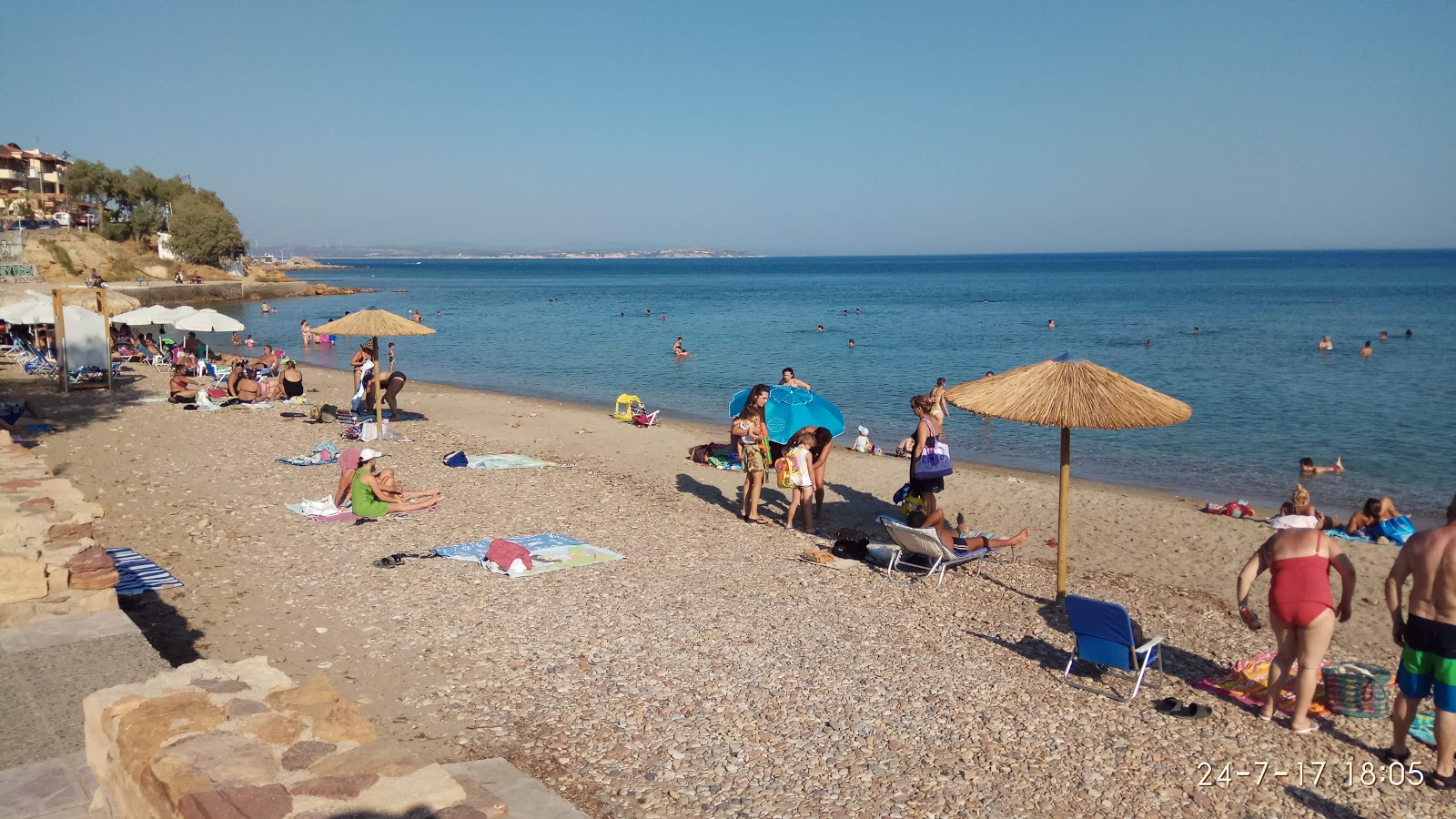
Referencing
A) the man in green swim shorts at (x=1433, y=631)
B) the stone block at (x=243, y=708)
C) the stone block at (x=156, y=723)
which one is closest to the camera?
the stone block at (x=156, y=723)

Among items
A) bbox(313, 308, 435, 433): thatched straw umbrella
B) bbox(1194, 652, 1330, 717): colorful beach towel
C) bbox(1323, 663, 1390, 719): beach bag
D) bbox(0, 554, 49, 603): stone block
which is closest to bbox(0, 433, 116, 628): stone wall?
bbox(0, 554, 49, 603): stone block

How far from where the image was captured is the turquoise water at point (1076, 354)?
18469 mm

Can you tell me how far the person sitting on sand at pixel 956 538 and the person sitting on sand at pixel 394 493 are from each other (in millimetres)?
Result: 5412

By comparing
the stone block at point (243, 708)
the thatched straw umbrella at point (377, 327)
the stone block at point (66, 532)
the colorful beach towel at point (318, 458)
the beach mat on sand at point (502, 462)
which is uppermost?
the thatched straw umbrella at point (377, 327)

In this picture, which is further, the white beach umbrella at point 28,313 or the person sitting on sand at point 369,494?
the white beach umbrella at point 28,313

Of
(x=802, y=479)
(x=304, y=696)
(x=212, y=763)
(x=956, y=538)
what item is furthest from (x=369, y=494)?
(x=212, y=763)

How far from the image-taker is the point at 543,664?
6512mm

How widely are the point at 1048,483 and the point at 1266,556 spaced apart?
31.8 feet

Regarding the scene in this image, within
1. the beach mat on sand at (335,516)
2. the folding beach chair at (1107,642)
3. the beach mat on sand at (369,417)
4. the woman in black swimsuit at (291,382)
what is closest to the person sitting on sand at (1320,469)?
the folding beach chair at (1107,642)

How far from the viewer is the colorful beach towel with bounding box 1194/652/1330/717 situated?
6258 millimetres

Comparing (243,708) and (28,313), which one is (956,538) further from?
(28,313)

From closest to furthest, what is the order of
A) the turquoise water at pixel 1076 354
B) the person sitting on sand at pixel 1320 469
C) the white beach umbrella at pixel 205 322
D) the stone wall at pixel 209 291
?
1. the person sitting on sand at pixel 1320 469
2. the turquoise water at pixel 1076 354
3. the white beach umbrella at pixel 205 322
4. the stone wall at pixel 209 291

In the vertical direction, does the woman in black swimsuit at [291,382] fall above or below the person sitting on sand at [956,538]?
above

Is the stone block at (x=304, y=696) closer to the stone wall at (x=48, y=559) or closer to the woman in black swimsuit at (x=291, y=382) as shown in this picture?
the stone wall at (x=48, y=559)
